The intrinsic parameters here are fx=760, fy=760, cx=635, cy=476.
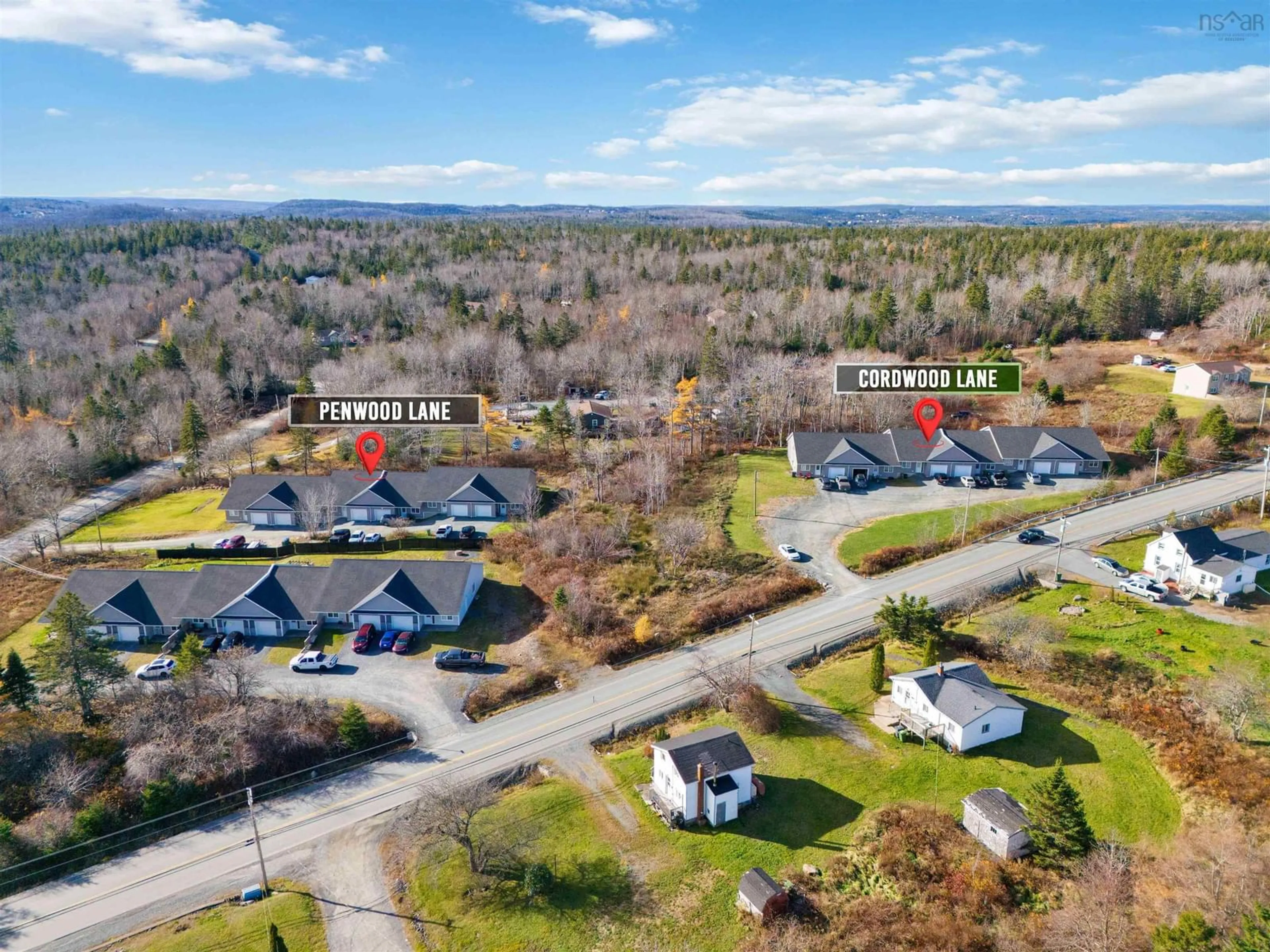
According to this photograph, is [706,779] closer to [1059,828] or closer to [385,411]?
[1059,828]

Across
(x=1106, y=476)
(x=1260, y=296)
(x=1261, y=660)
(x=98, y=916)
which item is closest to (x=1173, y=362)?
(x=1260, y=296)

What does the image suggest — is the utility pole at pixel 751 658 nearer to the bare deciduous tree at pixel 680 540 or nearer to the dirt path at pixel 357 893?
the bare deciduous tree at pixel 680 540

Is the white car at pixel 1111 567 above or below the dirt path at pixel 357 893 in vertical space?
above

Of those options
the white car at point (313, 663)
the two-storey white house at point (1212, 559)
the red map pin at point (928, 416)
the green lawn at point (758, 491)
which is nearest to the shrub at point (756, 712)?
the green lawn at point (758, 491)

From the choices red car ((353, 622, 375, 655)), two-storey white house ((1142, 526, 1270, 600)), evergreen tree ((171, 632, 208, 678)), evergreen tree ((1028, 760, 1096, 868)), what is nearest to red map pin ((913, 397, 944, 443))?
two-storey white house ((1142, 526, 1270, 600))

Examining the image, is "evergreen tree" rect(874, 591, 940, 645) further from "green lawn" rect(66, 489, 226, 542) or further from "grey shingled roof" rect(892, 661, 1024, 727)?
"green lawn" rect(66, 489, 226, 542)

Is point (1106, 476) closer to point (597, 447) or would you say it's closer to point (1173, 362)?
point (1173, 362)

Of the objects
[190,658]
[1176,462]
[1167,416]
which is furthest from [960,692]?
[1167,416]
